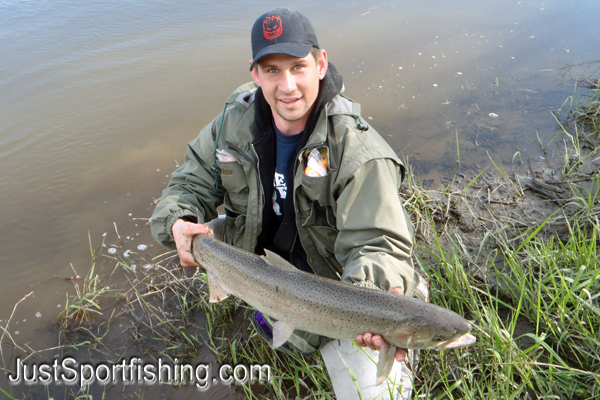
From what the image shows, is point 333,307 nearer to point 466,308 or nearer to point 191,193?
point 466,308

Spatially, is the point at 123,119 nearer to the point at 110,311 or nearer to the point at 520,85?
the point at 110,311

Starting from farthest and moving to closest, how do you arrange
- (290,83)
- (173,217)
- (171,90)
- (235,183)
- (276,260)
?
(171,90), (235,183), (173,217), (290,83), (276,260)

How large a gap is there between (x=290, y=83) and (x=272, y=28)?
41 cm

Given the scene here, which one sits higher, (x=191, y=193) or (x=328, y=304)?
(x=191, y=193)

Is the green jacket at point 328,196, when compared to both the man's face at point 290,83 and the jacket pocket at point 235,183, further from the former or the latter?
the man's face at point 290,83

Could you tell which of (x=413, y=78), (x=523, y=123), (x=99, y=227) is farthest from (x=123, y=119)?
(x=523, y=123)

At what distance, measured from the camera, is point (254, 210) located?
321 centimetres

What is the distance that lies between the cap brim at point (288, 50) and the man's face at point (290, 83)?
0.08 m

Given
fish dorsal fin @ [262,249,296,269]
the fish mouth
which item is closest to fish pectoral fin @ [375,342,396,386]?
the fish mouth

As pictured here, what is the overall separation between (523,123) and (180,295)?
18.6 ft

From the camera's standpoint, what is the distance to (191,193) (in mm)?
3371

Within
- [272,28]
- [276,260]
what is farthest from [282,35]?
[276,260]

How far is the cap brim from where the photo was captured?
9.03 feet

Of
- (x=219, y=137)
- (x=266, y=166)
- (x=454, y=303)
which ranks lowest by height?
(x=454, y=303)
